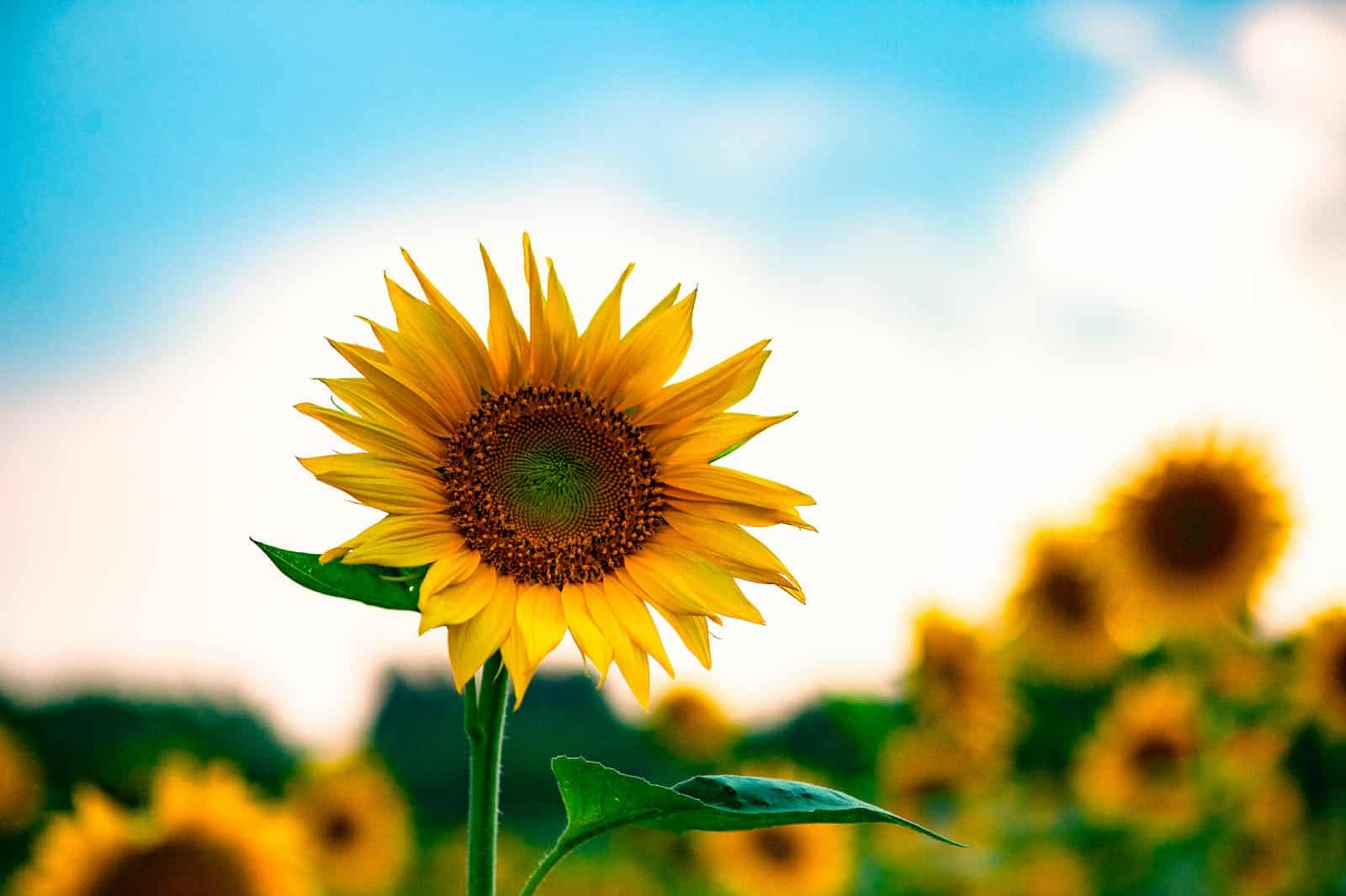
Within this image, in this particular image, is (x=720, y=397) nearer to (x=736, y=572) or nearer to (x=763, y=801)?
(x=736, y=572)

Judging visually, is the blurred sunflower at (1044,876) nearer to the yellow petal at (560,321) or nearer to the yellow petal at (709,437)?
the yellow petal at (709,437)

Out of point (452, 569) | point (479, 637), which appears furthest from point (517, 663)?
point (452, 569)

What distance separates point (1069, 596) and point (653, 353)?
5.17 meters

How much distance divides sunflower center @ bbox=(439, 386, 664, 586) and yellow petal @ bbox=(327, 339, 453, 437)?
0.05 m

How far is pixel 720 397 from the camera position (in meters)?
1.58

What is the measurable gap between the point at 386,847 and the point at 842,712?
8.53 feet

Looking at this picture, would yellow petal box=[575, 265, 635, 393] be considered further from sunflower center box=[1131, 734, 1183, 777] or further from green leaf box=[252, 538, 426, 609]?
sunflower center box=[1131, 734, 1183, 777]

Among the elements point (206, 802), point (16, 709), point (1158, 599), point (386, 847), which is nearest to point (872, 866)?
point (1158, 599)

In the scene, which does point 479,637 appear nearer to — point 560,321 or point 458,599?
point 458,599

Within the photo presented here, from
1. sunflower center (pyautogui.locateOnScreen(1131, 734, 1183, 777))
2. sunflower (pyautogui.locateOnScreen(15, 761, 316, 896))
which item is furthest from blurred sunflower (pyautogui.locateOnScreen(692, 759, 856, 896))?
sunflower (pyautogui.locateOnScreen(15, 761, 316, 896))

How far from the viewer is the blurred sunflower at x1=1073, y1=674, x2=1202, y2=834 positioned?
6.08m

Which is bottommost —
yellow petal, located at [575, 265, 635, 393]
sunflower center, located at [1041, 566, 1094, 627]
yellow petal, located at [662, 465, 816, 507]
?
yellow petal, located at [662, 465, 816, 507]

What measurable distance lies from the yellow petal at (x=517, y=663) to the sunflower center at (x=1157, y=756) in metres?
5.50

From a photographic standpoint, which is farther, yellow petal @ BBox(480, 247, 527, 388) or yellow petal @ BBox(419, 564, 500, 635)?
yellow petal @ BBox(480, 247, 527, 388)
